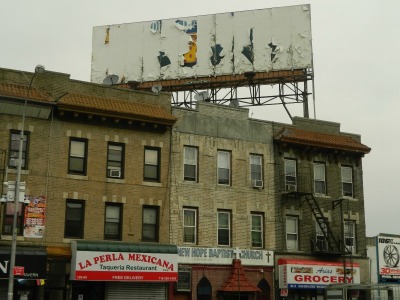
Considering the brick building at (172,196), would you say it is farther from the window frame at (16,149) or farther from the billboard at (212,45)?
the billboard at (212,45)

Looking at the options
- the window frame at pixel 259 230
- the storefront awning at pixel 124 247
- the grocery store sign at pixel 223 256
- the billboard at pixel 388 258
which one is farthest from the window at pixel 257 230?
the billboard at pixel 388 258

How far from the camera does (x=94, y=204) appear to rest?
29078 mm

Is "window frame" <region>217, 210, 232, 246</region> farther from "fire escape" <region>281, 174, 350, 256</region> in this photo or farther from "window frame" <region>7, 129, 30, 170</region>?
"window frame" <region>7, 129, 30, 170</region>

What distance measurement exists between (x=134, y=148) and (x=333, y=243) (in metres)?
13.2

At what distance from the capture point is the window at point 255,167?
34.2 m

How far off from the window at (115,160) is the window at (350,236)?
1454 cm

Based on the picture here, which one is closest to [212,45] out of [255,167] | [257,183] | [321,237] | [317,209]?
[255,167]

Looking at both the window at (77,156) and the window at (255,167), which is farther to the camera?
the window at (255,167)

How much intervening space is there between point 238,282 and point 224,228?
2.93 m

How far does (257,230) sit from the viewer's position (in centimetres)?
3378

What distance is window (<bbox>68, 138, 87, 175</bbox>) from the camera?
29.1 meters

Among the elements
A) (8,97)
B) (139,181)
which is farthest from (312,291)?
(8,97)

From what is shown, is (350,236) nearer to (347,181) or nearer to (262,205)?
(347,181)

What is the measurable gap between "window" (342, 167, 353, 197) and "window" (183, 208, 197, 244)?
10384mm
